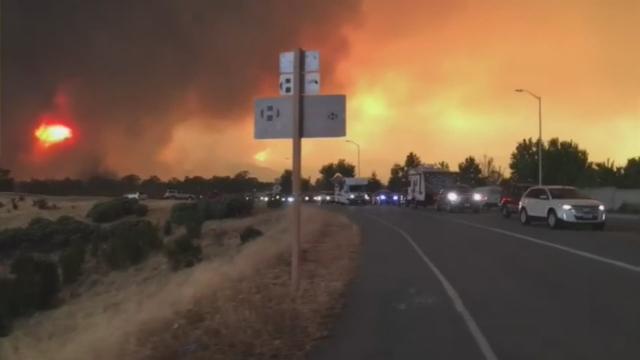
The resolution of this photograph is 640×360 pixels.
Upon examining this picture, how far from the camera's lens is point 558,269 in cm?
1647

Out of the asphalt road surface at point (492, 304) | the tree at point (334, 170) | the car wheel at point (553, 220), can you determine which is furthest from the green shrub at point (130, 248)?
the tree at point (334, 170)

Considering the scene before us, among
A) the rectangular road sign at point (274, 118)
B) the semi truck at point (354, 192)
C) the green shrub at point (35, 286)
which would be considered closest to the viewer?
the rectangular road sign at point (274, 118)

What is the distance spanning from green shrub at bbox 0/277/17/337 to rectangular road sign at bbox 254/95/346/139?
37.1 feet

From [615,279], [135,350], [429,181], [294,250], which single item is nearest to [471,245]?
[615,279]

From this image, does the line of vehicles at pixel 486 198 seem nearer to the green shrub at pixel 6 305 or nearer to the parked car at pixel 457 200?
the parked car at pixel 457 200

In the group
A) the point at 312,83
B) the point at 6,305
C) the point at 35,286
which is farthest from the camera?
the point at 35,286

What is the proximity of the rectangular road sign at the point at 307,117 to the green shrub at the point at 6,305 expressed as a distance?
37.1ft

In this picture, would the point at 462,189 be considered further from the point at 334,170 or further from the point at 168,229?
the point at 334,170

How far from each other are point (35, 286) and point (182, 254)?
8.02 meters

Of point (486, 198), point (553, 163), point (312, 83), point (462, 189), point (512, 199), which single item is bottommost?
point (512, 199)

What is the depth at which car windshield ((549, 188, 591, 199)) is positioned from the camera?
32438 millimetres

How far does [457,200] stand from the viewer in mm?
53656

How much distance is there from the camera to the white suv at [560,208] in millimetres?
30836

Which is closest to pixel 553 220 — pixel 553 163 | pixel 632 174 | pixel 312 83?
pixel 312 83
